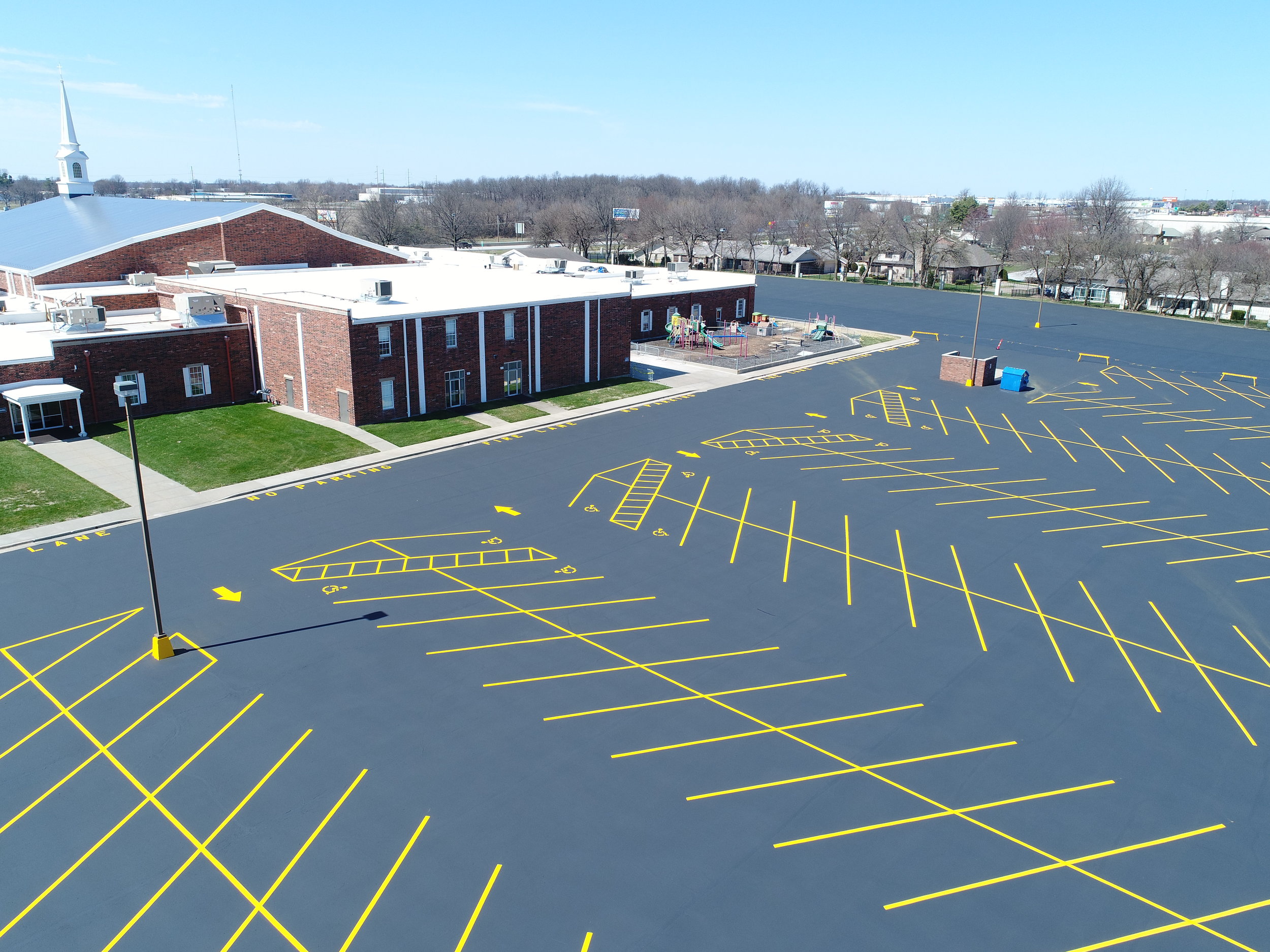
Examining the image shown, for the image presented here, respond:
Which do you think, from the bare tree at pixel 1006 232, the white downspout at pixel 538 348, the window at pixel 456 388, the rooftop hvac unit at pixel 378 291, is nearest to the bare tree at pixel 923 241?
the bare tree at pixel 1006 232

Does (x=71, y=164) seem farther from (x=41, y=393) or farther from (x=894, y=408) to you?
(x=894, y=408)

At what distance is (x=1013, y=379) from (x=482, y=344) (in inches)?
1228

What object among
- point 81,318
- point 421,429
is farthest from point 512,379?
point 81,318

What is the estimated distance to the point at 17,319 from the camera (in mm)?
42781

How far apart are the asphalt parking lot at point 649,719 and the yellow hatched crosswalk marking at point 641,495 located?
9.2 inches

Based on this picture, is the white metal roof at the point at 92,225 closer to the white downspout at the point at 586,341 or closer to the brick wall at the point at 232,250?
the brick wall at the point at 232,250

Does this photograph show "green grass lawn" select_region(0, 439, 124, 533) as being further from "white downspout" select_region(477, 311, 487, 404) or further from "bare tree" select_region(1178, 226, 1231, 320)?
"bare tree" select_region(1178, 226, 1231, 320)

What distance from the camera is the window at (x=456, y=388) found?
4203cm

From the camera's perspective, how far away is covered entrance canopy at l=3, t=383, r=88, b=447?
1346 inches

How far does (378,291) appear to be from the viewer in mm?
41875

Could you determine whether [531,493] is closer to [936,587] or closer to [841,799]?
[936,587]

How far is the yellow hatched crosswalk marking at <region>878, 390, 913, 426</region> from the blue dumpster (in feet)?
23.4

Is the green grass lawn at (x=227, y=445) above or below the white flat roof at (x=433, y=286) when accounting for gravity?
below

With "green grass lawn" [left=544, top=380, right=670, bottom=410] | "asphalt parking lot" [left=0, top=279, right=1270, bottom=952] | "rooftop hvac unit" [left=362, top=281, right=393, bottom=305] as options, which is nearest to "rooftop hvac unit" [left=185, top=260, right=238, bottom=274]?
"rooftop hvac unit" [left=362, top=281, right=393, bottom=305]
